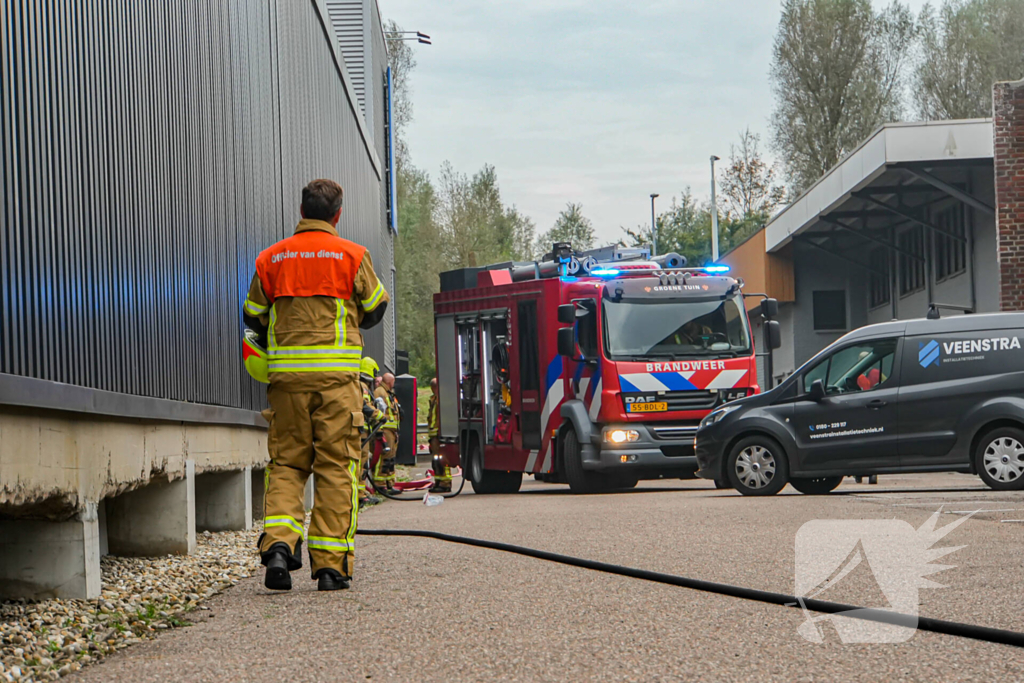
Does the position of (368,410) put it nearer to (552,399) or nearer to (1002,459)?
(1002,459)

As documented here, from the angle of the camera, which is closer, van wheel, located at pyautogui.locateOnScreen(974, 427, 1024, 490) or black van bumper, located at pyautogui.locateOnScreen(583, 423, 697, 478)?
van wheel, located at pyautogui.locateOnScreen(974, 427, 1024, 490)

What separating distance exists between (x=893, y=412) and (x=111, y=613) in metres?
9.82

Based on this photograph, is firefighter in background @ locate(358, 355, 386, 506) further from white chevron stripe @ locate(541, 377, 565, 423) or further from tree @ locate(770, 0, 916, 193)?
tree @ locate(770, 0, 916, 193)

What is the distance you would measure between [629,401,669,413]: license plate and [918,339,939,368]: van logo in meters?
3.73

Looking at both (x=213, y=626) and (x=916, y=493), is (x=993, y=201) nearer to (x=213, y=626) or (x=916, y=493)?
(x=916, y=493)

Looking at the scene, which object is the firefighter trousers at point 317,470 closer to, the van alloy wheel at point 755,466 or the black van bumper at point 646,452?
the van alloy wheel at point 755,466

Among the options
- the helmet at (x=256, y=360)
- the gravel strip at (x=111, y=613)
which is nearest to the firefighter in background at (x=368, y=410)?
the helmet at (x=256, y=360)

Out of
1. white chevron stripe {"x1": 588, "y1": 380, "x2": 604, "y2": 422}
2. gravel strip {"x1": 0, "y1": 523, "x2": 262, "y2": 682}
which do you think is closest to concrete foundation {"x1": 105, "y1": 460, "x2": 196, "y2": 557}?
gravel strip {"x1": 0, "y1": 523, "x2": 262, "y2": 682}

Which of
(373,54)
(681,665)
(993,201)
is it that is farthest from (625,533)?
(373,54)

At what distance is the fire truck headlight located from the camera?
1681cm

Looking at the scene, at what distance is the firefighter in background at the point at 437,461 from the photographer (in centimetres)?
1906

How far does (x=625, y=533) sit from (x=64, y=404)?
4.63 meters

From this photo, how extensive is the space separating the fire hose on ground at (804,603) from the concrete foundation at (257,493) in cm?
432

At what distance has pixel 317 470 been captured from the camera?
22.2 feet
